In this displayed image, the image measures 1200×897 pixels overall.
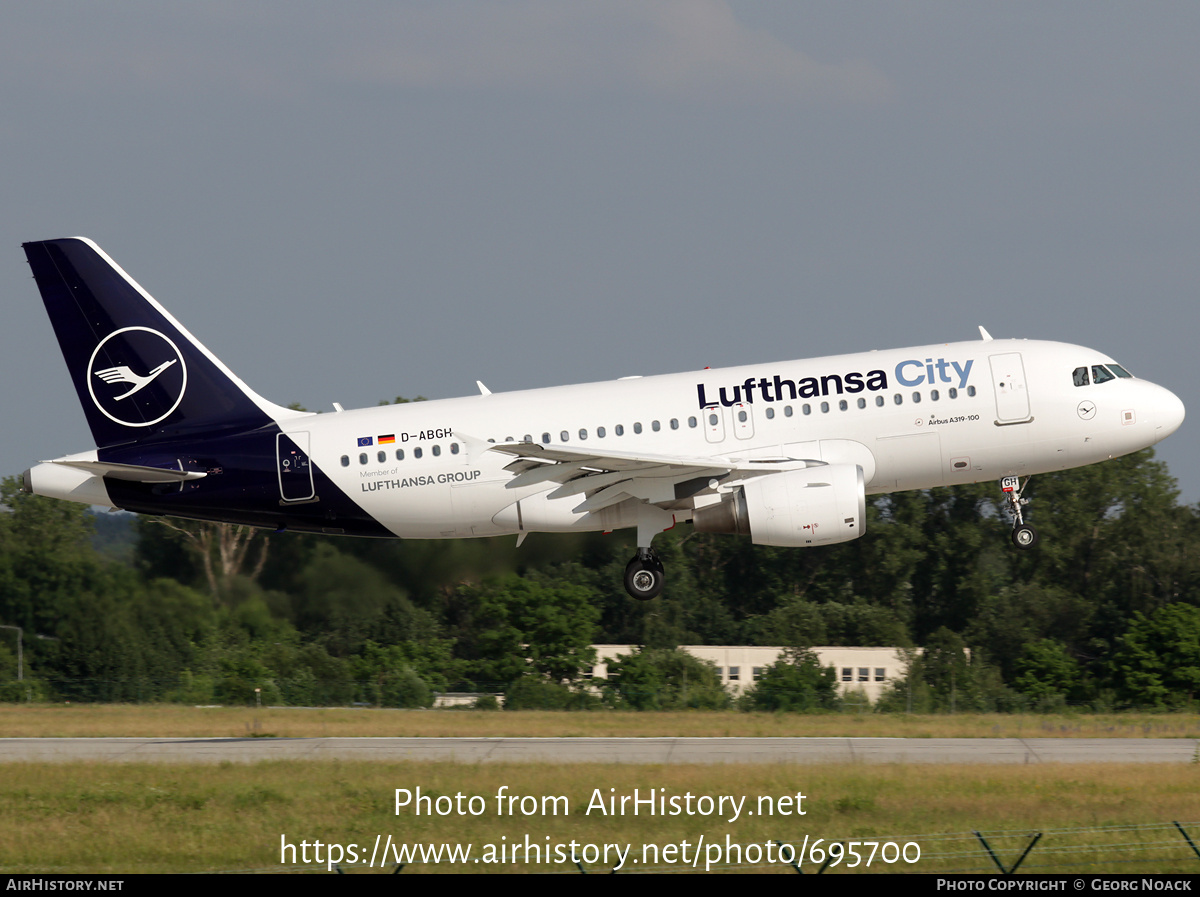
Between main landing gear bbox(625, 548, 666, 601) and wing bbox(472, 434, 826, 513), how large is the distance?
4.68 ft

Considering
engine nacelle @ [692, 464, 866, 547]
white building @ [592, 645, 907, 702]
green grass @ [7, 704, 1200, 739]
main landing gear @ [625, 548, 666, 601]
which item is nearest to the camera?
engine nacelle @ [692, 464, 866, 547]

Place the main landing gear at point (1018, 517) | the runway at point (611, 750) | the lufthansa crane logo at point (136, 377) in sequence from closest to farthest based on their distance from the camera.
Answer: the runway at point (611, 750), the main landing gear at point (1018, 517), the lufthansa crane logo at point (136, 377)

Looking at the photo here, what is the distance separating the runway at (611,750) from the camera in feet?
82.9

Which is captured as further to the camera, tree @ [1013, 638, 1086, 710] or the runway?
tree @ [1013, 638, 1086, 710]

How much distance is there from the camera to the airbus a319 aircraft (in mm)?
27844

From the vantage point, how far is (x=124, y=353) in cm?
3006

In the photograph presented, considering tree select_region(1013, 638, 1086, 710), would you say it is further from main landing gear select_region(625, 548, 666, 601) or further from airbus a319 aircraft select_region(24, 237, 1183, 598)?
main landing gear select_region(625, 548, 666, 601)

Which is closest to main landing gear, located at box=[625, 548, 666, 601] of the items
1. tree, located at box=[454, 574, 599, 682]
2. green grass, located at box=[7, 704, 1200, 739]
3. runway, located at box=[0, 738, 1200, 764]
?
runway, located at box=[0, 738, 1200, 764]

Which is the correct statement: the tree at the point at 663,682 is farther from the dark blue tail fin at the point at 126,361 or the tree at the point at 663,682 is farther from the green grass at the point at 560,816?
the green grass at the point at 560,816

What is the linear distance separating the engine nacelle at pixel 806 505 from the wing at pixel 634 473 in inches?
13.8

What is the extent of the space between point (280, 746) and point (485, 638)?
2429 centimetres

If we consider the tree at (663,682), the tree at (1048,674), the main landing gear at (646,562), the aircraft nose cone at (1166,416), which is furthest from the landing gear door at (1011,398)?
the tree at (1048,674)

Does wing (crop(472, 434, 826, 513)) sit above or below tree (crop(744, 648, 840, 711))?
above

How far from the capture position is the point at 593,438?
2844cm
